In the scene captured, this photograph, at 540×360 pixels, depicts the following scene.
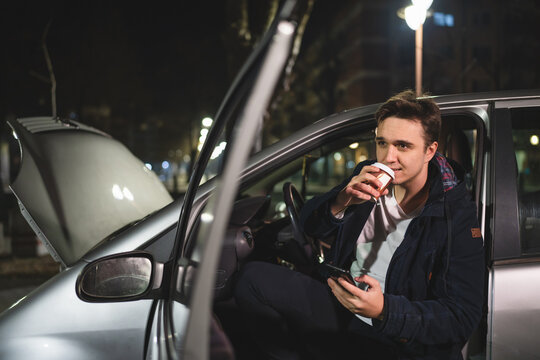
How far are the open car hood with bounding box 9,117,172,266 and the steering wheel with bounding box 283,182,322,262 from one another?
780mm

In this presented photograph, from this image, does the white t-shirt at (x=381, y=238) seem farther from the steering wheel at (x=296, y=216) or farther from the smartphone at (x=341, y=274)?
the steering wheel at (x=296, y=216)

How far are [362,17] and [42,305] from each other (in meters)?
51.2

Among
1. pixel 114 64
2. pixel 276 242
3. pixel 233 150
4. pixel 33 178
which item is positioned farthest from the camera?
pixel 114 64

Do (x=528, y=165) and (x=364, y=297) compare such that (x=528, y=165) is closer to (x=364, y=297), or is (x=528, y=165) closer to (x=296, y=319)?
(x=364, y=297)

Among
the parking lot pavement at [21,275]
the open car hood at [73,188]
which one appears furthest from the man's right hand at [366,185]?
the parking lot pavement at [21,275]

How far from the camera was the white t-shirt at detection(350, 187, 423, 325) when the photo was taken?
69.7 inches

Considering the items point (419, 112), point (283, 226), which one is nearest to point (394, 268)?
point (419, 112)

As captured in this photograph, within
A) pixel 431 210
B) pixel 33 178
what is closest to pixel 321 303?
pixel 431 210

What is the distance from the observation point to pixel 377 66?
155 feet

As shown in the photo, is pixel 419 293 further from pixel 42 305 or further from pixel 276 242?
pixel 42 305

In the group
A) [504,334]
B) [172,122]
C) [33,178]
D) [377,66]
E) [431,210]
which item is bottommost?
[504,334]

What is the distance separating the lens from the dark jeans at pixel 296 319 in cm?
182

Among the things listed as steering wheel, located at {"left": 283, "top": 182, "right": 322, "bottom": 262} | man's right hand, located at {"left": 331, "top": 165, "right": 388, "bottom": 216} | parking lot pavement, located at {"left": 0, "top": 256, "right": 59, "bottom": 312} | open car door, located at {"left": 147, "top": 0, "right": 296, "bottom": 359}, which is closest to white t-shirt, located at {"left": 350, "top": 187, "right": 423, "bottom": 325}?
man's right hand, located at {"left": 331, "top": 165, "right": 388, "bottom": 216}

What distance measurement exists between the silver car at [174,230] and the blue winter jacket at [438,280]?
18 centimetres
